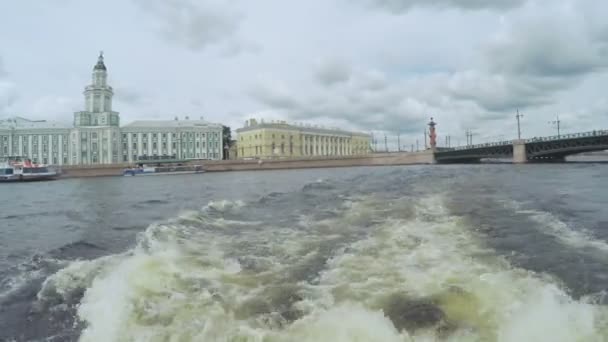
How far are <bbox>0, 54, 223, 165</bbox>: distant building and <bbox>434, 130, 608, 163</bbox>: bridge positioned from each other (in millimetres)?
44789

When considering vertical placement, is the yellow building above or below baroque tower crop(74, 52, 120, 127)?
below

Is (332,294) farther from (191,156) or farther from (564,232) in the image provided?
(191,156)

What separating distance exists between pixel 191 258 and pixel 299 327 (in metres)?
2.71

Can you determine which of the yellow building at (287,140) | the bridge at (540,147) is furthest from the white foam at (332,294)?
the yellow building at (287,140)

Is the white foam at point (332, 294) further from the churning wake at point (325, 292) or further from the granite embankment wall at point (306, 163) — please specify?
the granite embankment wall at point (306, 163)

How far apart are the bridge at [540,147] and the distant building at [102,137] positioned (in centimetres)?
4479

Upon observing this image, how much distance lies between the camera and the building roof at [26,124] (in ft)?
238

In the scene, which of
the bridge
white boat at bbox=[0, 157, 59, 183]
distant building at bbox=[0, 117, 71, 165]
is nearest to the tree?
distant building at bbox=[0, 117, 71, 165]

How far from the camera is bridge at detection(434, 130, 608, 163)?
126 ft

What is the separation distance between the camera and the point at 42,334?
3.58 metres

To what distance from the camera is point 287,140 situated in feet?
272

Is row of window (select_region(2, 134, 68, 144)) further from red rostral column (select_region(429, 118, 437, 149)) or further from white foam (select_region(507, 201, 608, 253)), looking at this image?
white foam (select_region(507, 201, 608, 253))

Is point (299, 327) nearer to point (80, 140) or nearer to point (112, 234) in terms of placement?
point (112, 234)

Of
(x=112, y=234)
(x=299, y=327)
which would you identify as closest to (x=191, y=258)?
(x=299, y=327)
